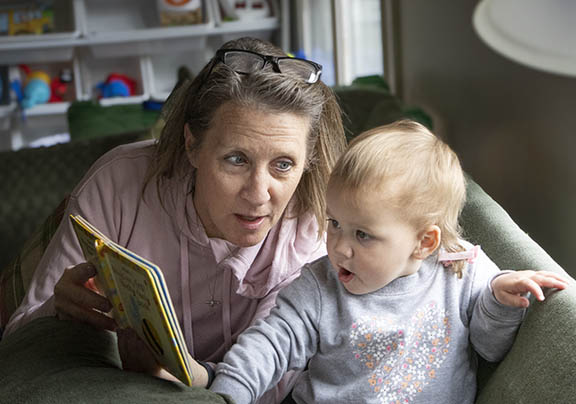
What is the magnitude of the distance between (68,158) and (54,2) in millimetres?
3365

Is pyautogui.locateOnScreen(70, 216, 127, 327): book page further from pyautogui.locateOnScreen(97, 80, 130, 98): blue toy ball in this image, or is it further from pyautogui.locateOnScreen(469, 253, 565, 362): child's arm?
pyautogui.locateOnScreen(97, 80, 130, 98): blue toy ball

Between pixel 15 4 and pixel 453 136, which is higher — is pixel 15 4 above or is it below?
above

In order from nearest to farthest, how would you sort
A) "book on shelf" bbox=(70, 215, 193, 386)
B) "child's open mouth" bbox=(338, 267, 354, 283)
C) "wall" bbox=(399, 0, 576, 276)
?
"book on shelf" bbox=(70, 215, 193, 386), "child's open mouth" bbox=(338, 267, 354, 283), "wall" bbox=(399, 0, 576, 276)

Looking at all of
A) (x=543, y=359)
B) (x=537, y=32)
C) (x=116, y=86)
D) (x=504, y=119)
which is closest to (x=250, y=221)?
(x=543, y=359)

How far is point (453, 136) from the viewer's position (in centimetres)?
271

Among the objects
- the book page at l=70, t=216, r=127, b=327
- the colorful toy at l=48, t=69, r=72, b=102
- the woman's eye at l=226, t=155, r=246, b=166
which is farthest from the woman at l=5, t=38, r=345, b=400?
the colorful toy at l=48, t=69, r=72, b=102

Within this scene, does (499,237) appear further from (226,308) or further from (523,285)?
(226,308)

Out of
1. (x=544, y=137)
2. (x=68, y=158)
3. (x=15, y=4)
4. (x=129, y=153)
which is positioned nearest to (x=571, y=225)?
(x=544, y=137)

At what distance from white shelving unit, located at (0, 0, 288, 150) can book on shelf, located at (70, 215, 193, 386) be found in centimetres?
398

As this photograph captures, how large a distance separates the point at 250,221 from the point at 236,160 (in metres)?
0.11

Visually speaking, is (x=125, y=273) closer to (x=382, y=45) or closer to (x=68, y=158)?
(x=68, y=158)

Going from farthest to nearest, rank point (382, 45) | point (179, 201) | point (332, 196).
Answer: point (382, 45) → point (179, 201) → point (332, 196)

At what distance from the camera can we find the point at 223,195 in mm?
1390

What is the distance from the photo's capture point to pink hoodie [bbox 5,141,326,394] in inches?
59.6
